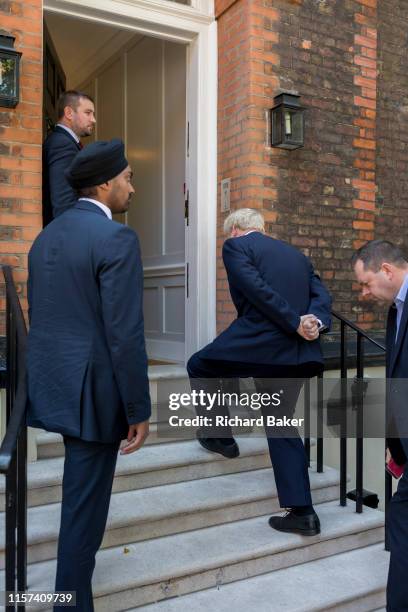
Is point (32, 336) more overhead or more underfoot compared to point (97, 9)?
more underfoot

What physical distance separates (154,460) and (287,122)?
250 cm

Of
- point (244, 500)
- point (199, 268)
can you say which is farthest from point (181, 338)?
point (244, 500)

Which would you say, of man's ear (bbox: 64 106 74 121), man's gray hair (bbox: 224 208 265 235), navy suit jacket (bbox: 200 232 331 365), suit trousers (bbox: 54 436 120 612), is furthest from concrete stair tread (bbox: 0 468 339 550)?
man's ear (bbox: 64 106 74 121)

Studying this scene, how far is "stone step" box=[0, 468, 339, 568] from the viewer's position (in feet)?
8.67

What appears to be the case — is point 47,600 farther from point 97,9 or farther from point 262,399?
point 97,9

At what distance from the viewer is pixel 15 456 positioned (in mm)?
1956

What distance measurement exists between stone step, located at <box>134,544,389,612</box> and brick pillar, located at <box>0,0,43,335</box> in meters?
1.81

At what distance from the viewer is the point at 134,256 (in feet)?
6.33

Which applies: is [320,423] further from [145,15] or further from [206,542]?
[145,15]

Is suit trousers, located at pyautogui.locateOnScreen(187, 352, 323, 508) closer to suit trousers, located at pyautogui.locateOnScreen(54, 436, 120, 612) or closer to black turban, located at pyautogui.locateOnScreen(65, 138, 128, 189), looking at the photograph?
suit trousers, located at pyautogui.locateOnScreen(54, 436, 120, 612)

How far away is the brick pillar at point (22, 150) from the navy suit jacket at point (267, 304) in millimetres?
1232

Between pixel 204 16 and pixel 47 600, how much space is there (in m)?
4.07

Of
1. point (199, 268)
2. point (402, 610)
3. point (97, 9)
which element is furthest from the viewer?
point (199, 268)

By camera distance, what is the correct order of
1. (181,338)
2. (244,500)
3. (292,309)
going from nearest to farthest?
(292,309) < (244,500) < (181,338)
